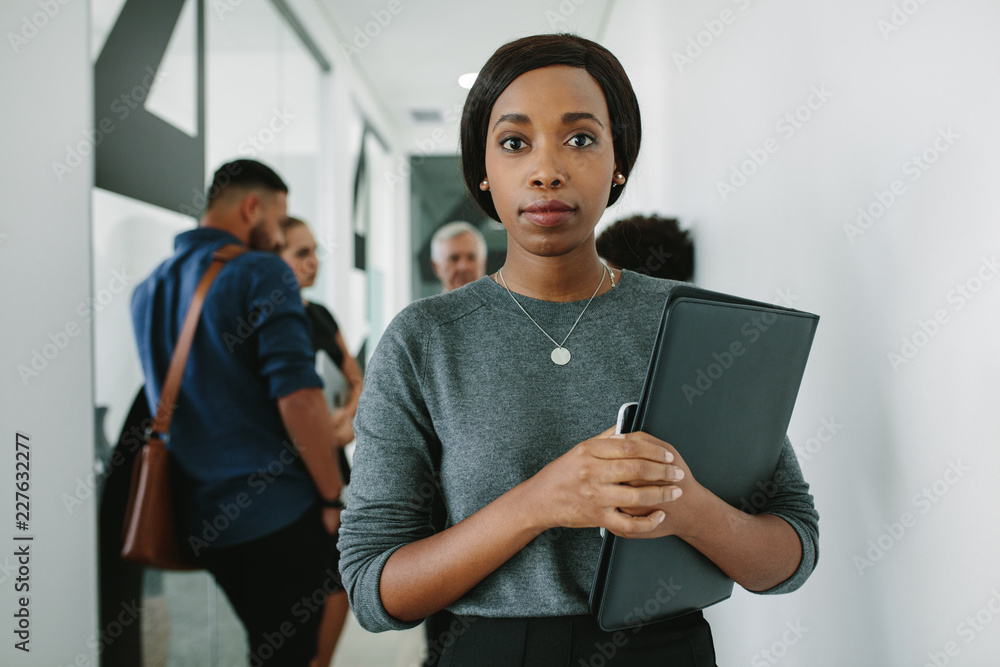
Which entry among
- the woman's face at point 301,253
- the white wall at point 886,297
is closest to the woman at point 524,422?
the white wall at point 886,297

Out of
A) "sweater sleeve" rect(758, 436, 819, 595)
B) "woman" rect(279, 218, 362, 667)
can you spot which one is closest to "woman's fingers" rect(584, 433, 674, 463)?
"sweater sleeve" rect(758, 436, 819, 595)

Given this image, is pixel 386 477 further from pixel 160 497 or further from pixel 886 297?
pixel 160 497

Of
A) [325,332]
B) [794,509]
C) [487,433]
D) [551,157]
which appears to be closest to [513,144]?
[551,157]

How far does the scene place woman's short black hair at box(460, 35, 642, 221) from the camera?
31.7 inches

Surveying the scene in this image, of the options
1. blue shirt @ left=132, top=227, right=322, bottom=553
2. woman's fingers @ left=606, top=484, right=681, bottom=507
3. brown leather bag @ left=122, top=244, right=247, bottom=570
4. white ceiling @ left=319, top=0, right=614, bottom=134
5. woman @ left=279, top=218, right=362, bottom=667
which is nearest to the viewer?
woman's fingers @ left=606, top=484, right=681, bottom=507

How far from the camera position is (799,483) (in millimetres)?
810

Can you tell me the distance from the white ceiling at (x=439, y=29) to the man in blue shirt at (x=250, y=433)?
2.09 metres

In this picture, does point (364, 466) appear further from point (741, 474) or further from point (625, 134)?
point (625, 134)

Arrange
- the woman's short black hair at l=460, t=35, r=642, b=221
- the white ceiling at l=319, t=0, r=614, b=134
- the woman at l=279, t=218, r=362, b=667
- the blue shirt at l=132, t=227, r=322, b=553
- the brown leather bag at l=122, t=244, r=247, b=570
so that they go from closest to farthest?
1. the woman's short black hair at l=460, t=35, r=642, b=221
2. the brown leather bag at l=122, t=244, r=247, b=570
3. the blue shirt at l=132, t=227, r=322, b=553
4. the woman at l=279, t=218, r=362, b=667
5. the white ceiling at l=319, t=0, r=614, b=134

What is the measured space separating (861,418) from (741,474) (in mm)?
335

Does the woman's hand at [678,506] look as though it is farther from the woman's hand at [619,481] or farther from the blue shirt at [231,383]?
the blue shirt at [231,383]

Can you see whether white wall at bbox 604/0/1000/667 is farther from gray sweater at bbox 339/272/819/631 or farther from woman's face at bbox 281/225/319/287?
woman's face at bbox 281/225/319/287

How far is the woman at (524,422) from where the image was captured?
717 millimetres

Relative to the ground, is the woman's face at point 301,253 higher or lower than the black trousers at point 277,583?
higher
